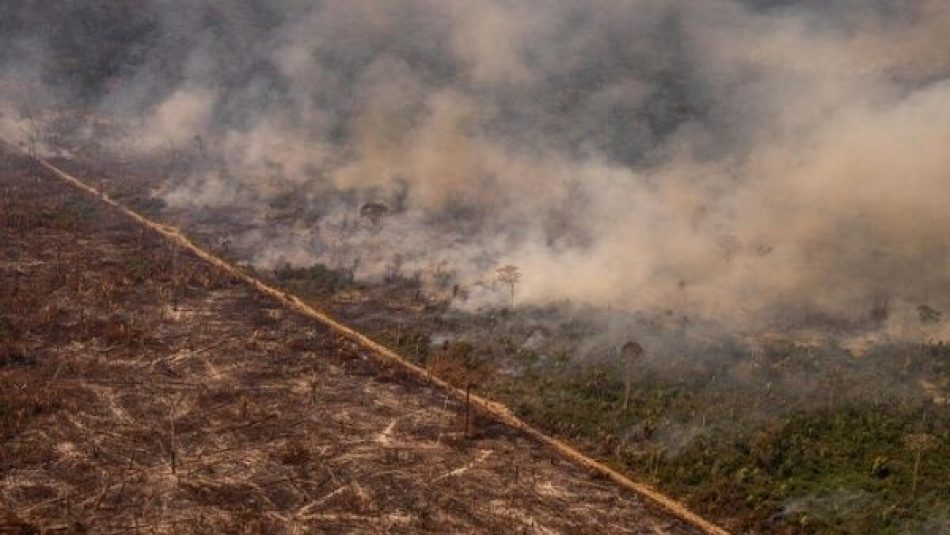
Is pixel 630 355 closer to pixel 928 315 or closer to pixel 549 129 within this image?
pixel 928 315

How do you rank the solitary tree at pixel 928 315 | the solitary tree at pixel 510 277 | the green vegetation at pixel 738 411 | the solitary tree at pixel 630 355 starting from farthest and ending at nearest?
the solitary tree at pixel 510 277, the solitary tree at pixel 928 315, the solitary tree at pixel 630 355, the green vegetation at pixel 738 411

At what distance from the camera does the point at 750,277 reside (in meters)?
47.8

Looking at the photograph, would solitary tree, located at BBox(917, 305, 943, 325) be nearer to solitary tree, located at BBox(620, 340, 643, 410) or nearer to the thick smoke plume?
the thick smoke plume

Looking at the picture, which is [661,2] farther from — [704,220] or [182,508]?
[182,508]

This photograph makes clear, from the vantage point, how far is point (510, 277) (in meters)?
47.9

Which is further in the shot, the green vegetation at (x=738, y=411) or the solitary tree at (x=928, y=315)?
the solitary tree at (x=928, y=315)

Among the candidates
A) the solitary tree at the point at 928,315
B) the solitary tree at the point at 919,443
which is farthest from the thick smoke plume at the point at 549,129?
the solitary tree at the point at 919,443

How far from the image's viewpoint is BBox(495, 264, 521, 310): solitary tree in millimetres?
46219

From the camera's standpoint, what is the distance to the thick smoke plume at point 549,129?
48969 millimetres

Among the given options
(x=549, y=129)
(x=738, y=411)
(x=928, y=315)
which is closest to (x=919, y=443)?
(x=738, y=411)

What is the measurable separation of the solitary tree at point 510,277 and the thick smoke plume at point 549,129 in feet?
2.16

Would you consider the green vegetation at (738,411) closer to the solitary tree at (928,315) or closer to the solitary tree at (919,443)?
the solitary tree at (919,443)

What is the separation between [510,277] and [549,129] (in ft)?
101

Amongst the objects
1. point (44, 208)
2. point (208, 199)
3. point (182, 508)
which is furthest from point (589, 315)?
point (44, 208)
